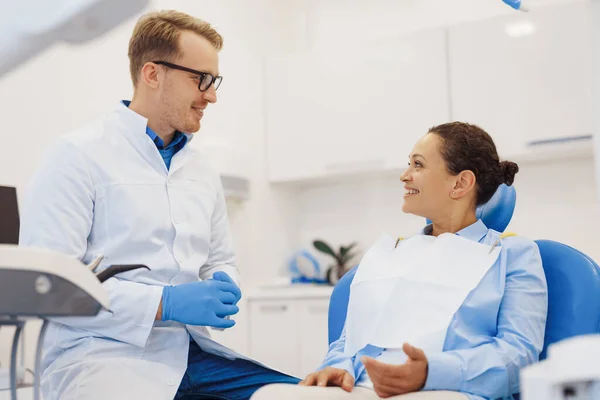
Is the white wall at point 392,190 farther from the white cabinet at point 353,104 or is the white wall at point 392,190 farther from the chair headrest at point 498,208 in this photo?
the chair headrest at point 498,208

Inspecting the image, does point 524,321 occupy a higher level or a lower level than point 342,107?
lower

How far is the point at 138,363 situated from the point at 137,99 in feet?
2.48

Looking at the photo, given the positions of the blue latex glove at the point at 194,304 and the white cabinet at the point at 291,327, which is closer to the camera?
the blue latex glove at the point at 194,304

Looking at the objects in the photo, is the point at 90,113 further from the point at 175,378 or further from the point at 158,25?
the point at 175,378


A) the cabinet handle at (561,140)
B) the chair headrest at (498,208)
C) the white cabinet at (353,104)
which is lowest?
the chair headrest at (498,208)

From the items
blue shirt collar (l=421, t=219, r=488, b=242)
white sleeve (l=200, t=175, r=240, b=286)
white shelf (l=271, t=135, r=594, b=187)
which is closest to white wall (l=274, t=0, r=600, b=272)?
white shelf (l=271, t=135, r=594, b=187)

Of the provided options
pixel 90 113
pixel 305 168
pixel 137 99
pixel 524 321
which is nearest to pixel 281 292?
pixel 305 168

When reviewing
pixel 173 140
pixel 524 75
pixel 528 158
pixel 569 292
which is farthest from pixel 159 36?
pixel 528 158

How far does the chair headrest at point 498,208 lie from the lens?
175 cm

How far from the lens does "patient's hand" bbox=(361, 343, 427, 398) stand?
130 cm

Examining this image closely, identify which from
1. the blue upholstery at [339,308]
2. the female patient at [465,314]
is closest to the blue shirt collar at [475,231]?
the female patient at [465,314]

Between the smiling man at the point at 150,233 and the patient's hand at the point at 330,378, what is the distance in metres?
0.30

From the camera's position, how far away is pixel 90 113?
10.1ft

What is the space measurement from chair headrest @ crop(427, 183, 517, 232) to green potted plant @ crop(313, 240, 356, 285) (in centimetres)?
224
